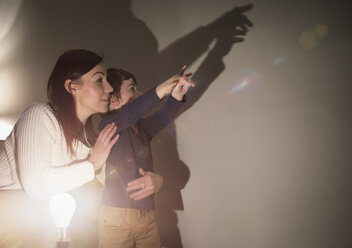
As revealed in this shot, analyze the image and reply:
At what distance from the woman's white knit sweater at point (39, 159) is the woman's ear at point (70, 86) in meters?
0.10

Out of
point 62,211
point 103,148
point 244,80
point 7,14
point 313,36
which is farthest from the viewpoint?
point 7,14

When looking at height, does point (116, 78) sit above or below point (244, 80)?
above

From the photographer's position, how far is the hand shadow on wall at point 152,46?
1.33m

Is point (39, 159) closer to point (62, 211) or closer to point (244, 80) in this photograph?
point (62, 211)

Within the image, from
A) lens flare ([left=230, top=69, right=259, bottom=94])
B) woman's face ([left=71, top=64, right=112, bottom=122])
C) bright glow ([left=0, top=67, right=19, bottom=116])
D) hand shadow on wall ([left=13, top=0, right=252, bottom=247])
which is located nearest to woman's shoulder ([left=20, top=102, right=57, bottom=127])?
woman's face ([left=71, top=64, right=112, bottom=122])

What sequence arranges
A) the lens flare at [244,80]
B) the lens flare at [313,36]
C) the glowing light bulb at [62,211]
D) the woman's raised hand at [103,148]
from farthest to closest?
the lens flare at [244,80] < the lens flare at [313,36] < the woman's raised hand at [103,148] < the glowing light bulb at [62,211]

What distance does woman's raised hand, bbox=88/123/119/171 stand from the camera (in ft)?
3.38

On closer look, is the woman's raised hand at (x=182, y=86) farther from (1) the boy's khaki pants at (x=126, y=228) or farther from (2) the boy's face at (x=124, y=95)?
(1) the boy's khaki pants at (x=126, y=228)

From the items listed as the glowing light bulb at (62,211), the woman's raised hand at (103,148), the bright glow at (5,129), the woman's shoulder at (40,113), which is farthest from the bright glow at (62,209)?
the bright glow at (5,129)

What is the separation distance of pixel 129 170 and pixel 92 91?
0.34 m

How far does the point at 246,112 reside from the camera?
1.29m

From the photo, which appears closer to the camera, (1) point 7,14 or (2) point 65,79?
(2) point 65,79

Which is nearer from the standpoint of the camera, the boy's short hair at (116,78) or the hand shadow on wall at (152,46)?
the boy's short hair at (116,78)

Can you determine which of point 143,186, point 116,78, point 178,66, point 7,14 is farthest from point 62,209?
point 7,14
